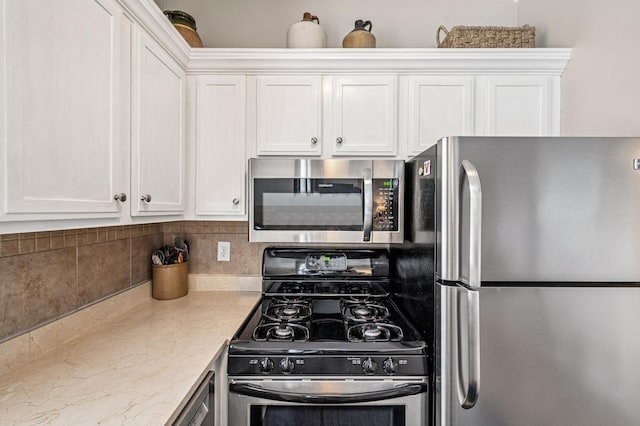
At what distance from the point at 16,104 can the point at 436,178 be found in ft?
3.87

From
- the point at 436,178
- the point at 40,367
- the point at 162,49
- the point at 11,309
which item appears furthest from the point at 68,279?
the point at 436,178

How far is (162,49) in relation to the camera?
54.5 inches

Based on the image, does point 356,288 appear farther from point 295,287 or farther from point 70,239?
point 70,239

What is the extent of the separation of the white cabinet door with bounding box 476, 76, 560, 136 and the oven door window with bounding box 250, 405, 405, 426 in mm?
1377

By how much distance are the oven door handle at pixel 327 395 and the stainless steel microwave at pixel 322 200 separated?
0.63 m

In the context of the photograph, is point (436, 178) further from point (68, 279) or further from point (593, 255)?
point (68, 279)

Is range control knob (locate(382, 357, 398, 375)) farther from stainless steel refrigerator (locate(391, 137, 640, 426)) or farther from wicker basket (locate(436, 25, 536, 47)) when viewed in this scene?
wicker basket (locate(436, 25, 536, 47))

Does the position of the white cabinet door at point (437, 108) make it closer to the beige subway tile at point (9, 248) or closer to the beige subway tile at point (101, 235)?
the beige subway tile at point (101, 235)

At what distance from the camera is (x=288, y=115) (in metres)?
1.64

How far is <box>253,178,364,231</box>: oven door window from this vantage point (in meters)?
1.53

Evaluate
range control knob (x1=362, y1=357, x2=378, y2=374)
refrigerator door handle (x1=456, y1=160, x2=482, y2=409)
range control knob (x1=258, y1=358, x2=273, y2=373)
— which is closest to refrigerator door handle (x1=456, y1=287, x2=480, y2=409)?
refrigerator door handle (x1=456, y1=160, x2=482, y2=409)

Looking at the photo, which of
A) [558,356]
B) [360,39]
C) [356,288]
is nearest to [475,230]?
[558,356]

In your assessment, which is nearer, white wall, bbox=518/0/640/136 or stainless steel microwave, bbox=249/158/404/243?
white wall, bbox=518/0/640/136

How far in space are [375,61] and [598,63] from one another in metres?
0.97
